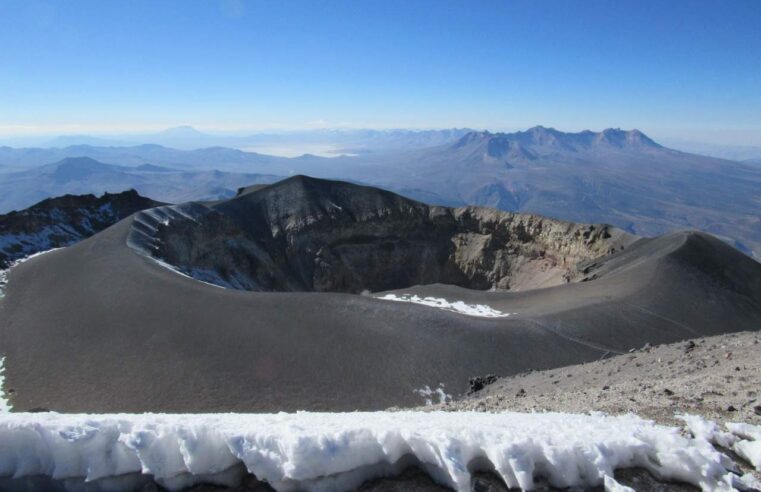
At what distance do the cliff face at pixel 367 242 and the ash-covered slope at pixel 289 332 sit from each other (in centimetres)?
1481

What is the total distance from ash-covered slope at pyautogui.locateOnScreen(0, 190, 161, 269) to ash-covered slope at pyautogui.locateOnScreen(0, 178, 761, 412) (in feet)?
23.8

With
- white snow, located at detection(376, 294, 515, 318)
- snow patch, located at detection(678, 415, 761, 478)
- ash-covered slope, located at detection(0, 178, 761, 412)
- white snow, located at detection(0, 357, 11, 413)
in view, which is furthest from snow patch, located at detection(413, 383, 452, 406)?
white snow, located at detection(0, 357, 11, 413)

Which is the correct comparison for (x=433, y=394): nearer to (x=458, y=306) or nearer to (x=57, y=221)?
(x=458, y=306)

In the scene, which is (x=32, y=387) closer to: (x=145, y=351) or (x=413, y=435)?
(x=145, y=351)

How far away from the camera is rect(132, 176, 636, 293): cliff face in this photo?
46531mm

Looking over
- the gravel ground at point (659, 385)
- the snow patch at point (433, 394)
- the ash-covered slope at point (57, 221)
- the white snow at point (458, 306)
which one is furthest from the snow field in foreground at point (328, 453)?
the ash-covered slope at point (57, 221)

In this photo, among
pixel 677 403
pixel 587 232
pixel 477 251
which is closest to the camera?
pixel 677 403

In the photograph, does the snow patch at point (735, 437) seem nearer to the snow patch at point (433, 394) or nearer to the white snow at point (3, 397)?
the snow patch at point (433, 394)

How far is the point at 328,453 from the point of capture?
433 cm

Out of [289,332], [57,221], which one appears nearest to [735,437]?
[289,332]

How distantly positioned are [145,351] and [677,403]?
18.2 metres

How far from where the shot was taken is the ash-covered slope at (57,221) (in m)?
36.9

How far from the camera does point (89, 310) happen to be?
72.7 feet

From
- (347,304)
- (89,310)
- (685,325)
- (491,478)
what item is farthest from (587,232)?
(491,478)
